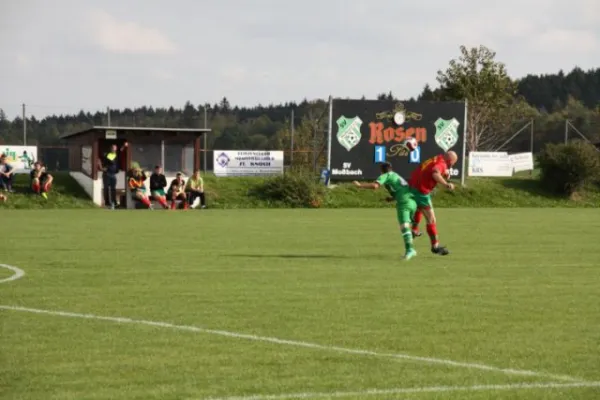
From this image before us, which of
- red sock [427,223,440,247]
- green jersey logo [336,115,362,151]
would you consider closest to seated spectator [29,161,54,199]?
green jersey logo [336,115,362,151]

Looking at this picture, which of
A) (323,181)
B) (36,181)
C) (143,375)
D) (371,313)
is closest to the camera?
(143,375)

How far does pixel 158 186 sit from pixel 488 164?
1874cm

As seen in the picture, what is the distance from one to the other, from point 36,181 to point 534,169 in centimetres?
2408

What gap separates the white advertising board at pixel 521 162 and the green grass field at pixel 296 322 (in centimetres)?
3099

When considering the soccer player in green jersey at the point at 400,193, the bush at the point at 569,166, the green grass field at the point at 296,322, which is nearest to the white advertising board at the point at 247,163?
the bush at the point at 569,166

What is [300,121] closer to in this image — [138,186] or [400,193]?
[138,186]

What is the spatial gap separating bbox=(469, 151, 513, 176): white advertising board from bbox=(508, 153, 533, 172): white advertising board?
2.20ft

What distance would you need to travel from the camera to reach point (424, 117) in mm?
43062

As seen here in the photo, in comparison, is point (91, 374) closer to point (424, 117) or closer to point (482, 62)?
point (424, 117)

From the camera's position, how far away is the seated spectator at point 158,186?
1342 inches

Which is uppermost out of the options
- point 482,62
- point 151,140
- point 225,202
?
point 482,62

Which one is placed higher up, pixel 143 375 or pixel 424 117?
pixel 424 117

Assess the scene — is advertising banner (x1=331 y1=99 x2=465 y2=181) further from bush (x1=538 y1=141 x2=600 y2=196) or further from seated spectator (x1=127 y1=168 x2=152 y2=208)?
seated spectator (x1=127 y1=168 x2=152 y2=208)

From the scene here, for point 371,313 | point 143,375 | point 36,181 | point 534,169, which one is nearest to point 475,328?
point 371,313
